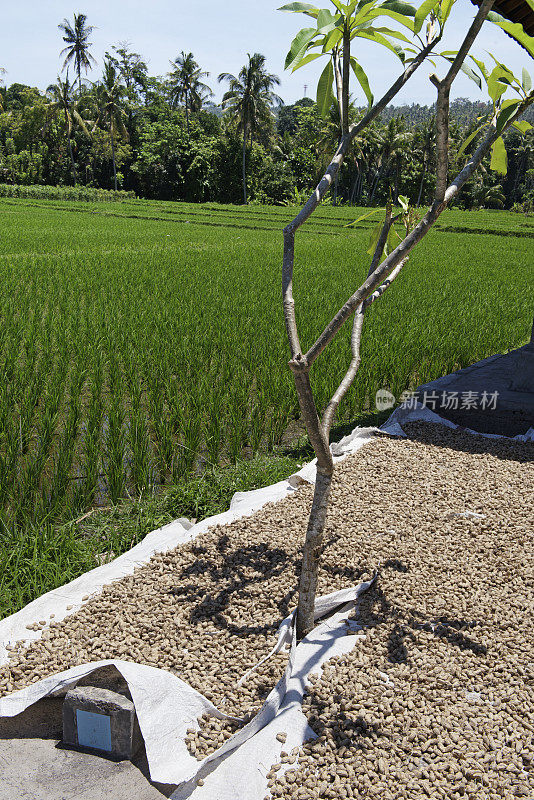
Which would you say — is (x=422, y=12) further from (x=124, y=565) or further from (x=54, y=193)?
(x=54, y=193)

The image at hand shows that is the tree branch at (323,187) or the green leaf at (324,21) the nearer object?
the green leaf at (324,21)

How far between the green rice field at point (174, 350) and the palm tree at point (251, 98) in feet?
71.3

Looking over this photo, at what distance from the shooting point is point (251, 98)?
1198 inches

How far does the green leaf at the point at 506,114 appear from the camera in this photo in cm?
156

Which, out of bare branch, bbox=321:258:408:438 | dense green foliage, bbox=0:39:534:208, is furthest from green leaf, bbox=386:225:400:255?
dense green foliage, bbox=0:39:534:208

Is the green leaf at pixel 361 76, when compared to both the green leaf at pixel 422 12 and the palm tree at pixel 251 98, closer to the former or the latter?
the green leaf at pixel 422 12

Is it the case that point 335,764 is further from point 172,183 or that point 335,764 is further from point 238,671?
point 172,183

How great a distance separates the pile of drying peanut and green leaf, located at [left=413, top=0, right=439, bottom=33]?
68.2 inches

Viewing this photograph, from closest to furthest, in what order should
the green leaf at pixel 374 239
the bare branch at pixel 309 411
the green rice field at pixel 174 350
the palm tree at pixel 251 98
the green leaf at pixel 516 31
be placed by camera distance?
1. the green leaf at pixel 516 31
2. the bare branch at pixel 309 411
3. the green leaf at pixel 374 239
4. the green rice field at pixel 174 350
5. the palm tree at pixel 251 98

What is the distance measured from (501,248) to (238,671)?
16875 millimetres

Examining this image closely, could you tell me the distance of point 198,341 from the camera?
5.17m

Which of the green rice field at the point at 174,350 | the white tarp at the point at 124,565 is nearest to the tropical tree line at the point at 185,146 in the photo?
the green rice field at the point at 174,350

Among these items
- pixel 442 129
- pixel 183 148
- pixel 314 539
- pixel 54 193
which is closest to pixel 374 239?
pixel 442 129

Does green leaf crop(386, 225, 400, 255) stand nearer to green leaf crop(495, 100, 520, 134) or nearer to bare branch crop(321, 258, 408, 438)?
bare branch crop(321, 258, 408, 438)
